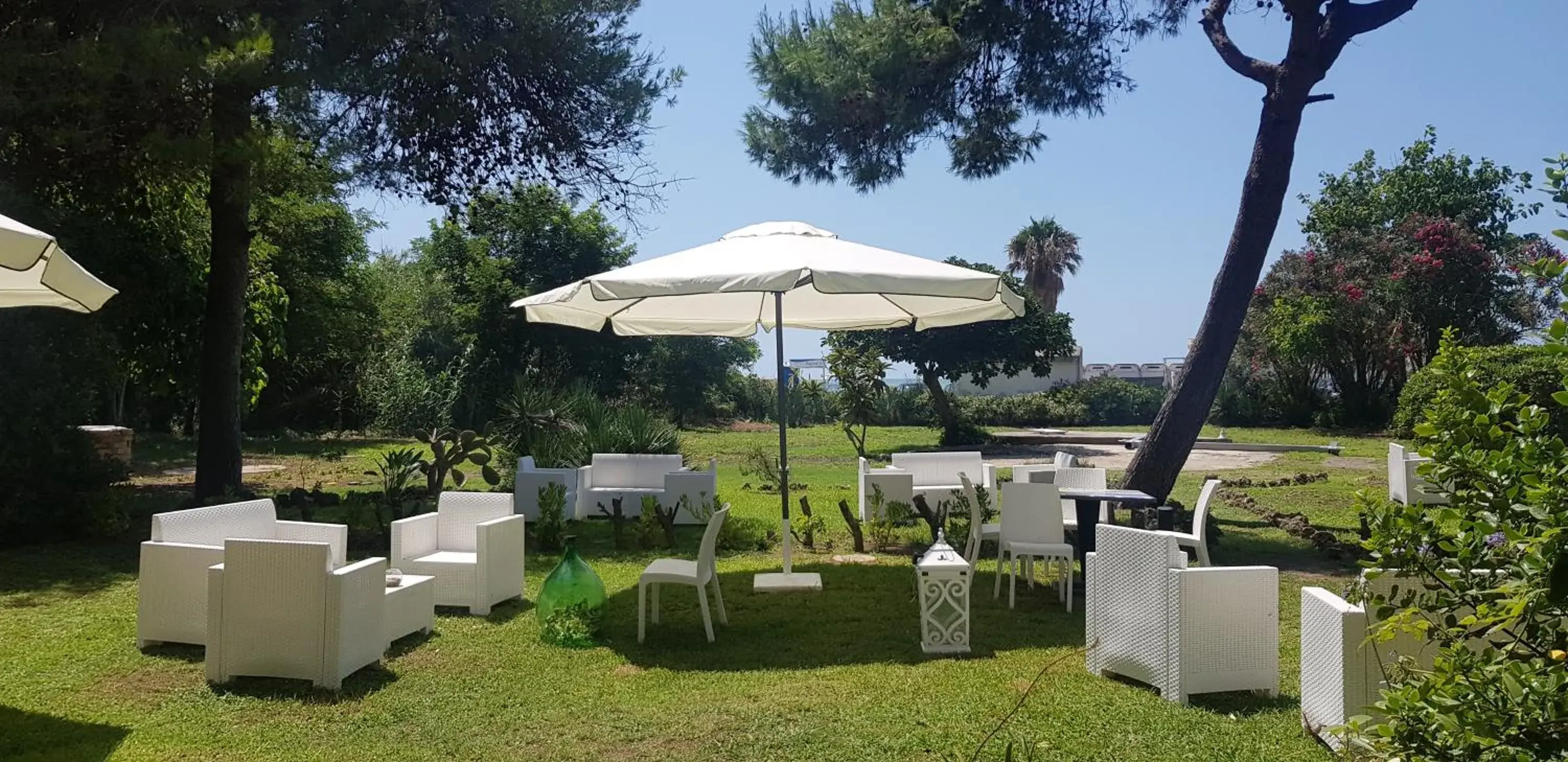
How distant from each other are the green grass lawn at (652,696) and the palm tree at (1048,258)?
31.9m

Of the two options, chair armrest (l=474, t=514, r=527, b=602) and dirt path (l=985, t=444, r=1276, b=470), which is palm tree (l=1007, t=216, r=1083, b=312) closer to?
dirt path (l=985, t=444, r=1276, b=470)

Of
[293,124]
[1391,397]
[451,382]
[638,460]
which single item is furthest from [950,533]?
[1391,397]

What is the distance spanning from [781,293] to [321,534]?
299 cm

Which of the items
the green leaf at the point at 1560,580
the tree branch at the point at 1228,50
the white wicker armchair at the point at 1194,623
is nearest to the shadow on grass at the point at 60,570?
the white wicker armchair at the point at 1194,623

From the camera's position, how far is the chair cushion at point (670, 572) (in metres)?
5.11

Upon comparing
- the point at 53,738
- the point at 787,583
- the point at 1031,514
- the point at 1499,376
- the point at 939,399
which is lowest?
the point at 53,738

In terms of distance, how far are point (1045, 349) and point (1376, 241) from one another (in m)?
8.84

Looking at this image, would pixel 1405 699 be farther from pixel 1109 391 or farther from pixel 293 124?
pixel 1109 391

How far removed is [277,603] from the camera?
4340mm

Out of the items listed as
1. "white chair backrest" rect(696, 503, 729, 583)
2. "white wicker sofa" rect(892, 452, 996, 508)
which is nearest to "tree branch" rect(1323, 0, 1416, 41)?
"white wicker sofa" rect(892, 452, 996, 508)

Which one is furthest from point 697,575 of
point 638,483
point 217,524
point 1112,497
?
point 638,483

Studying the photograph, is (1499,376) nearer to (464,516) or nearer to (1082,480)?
(1082,480)

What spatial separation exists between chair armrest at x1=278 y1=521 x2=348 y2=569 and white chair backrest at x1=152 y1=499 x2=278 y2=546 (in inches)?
2.7

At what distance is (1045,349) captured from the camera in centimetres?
2227
